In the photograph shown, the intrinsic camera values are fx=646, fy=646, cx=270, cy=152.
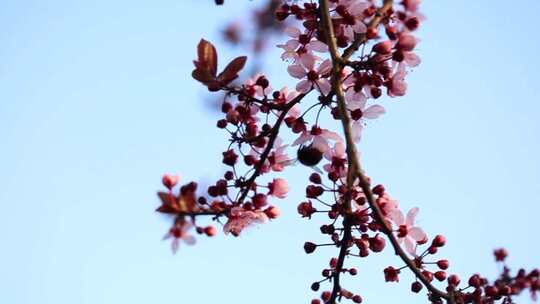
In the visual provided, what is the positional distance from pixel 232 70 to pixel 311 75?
2.08ft

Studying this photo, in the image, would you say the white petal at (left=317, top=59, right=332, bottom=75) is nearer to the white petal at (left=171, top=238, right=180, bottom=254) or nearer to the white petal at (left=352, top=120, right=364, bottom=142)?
the white petal at (left=352, top=120, right=364, bottom=142)

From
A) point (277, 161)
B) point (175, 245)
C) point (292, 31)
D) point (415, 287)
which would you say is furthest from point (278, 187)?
point (175, 245)

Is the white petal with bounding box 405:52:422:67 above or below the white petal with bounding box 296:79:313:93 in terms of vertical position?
above

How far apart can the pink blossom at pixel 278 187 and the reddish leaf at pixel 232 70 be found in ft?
1.97

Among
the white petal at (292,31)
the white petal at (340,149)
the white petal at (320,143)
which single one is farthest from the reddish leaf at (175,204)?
the white petal at (292,31)

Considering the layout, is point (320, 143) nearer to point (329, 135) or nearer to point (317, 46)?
point (329, 135)

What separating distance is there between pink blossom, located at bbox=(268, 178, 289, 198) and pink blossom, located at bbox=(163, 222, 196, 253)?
960mm

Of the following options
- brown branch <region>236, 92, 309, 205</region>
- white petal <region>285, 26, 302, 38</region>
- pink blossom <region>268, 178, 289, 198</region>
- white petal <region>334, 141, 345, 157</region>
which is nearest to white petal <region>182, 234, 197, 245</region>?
brown branch <region>236, 92, 309, 205</region>

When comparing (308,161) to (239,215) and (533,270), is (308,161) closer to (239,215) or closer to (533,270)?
(239,215)

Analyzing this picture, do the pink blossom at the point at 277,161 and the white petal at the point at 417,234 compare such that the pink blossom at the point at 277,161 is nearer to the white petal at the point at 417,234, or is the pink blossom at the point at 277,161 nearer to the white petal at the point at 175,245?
the white petal at the point at 417,234

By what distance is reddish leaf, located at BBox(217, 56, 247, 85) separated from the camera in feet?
8.87

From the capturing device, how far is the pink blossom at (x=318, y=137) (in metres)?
3.15

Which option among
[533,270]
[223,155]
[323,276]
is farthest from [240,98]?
[533,270]

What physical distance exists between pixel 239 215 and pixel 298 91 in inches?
29.7
